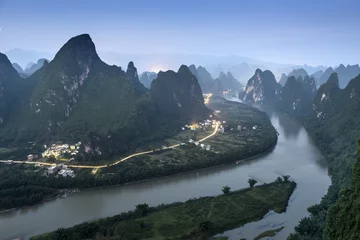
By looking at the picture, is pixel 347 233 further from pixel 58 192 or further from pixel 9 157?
pixel 9 157

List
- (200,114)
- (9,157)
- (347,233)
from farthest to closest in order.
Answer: (200,114) → (9,157) → (347,233)

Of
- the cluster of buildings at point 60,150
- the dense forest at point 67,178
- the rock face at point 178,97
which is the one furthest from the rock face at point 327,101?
the cluster of buildings at point 60,150

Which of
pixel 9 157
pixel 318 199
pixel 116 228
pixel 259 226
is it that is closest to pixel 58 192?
pixel 116 228

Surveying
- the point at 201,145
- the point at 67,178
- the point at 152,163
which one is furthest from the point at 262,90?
the point at 67,178

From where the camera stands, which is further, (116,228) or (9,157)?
(9,157)

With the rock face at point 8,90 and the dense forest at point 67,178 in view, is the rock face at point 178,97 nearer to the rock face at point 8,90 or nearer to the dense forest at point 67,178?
the dense forest at point 67,178
